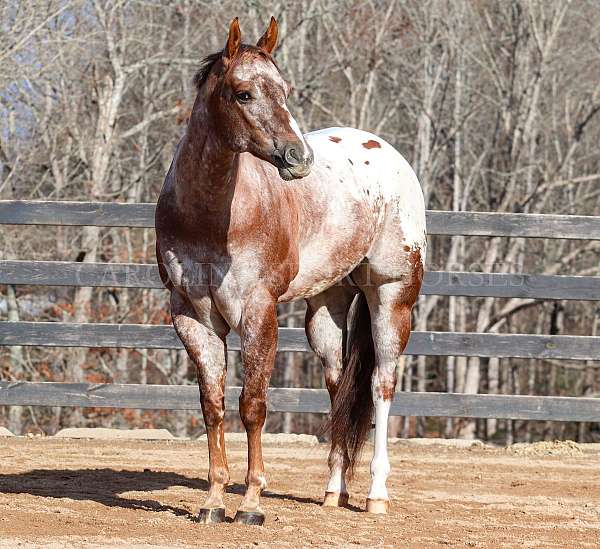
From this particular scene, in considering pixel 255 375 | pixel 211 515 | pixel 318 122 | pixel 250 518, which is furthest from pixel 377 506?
pixel 318 122

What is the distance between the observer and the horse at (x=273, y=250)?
152 inches

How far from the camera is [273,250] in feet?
13.5

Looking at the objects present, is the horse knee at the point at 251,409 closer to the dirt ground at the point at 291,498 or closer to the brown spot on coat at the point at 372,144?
the dirt ground at the point at 291,498

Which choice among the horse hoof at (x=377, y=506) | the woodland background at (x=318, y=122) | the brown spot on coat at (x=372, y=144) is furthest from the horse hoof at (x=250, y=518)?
the woodland background at (x=318, y=122)

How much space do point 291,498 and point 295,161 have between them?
2.11 metres

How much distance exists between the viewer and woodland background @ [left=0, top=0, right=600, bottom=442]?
12.6 metres

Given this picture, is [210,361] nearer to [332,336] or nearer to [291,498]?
[332,336]

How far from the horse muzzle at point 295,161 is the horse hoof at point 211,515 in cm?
147

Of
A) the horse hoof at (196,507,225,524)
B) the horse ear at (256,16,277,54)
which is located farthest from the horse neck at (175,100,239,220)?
the horse hoof at (196,507,225,524)

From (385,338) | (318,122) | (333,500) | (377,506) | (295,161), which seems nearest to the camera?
(295,161)

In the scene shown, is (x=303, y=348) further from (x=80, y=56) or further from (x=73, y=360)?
(x=80, y=56)

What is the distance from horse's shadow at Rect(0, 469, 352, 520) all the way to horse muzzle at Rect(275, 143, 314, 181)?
1.60 m

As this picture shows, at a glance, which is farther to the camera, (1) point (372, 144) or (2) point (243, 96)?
(1) point (372, 144)

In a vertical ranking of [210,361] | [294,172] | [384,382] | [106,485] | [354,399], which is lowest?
[106,485]
